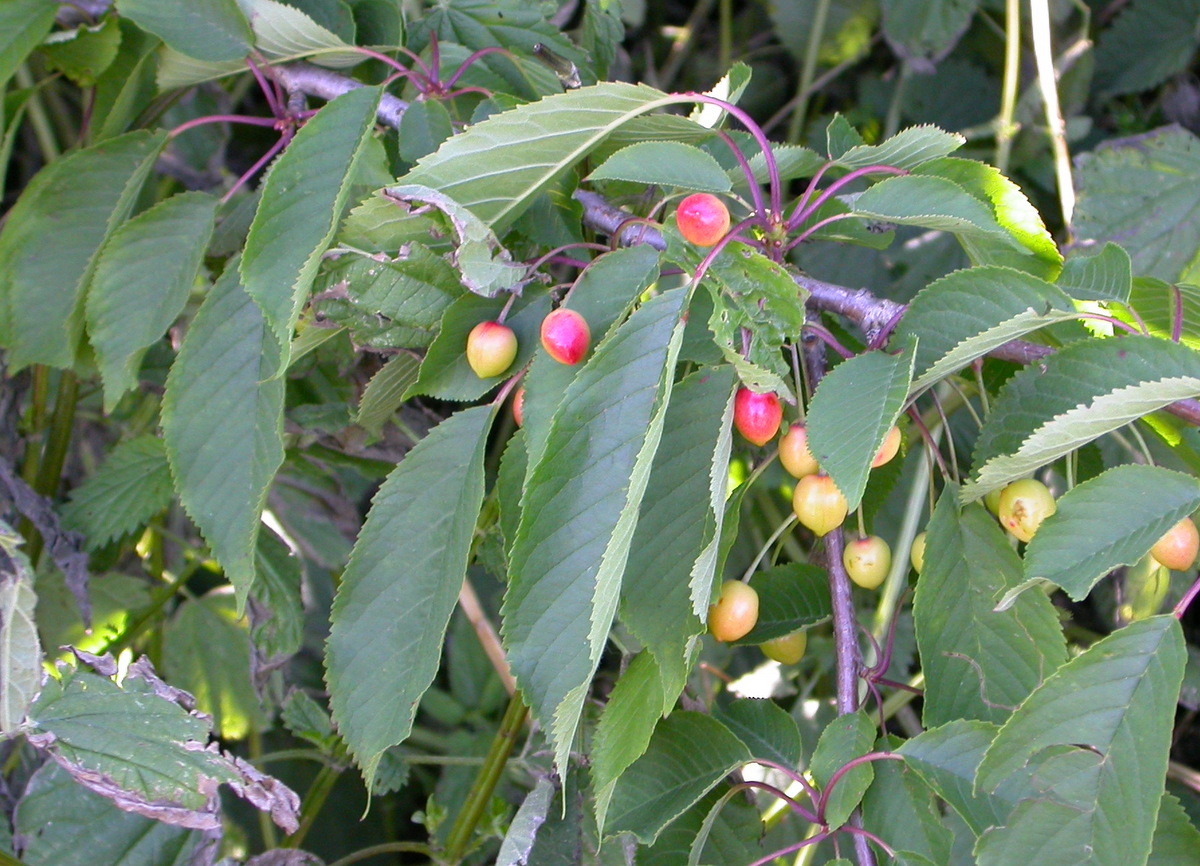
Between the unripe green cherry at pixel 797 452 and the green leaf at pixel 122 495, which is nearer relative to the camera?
the unripe green cherry at pixel 797 452

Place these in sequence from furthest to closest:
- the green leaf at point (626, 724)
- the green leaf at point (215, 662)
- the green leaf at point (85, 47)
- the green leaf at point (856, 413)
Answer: the green leaf at point (215, 662), the green leaf at point (85, 47), the green leaf at point (626, 724), the green leaf at point (856, 413)

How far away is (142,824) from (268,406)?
1.49 ft

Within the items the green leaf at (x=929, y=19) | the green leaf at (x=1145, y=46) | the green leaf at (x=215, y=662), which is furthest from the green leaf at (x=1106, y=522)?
the green leaf at (x=1145, y=46)

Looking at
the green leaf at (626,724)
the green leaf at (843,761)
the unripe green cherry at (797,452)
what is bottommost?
the green leaf at (843,761)

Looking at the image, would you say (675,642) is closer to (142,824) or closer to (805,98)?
(142,824)

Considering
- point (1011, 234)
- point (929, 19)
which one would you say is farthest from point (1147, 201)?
point (1011, 234)

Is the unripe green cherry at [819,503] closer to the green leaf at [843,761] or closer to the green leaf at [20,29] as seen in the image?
the green leaf at [843,761]

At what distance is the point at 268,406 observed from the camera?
90 centimetres

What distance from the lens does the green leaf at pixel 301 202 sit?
2.63 feet

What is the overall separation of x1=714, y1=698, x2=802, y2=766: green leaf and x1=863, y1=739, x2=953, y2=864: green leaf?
0.10 m

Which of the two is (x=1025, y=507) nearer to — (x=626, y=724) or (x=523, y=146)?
(x=626, y=724)

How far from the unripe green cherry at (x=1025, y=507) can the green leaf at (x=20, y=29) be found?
1.04 meters

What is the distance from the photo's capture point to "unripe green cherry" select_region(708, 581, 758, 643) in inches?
33.7

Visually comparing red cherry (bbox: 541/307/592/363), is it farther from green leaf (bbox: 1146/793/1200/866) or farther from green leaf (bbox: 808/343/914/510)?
green leaf (bbox: 1146/793/1200/866)
